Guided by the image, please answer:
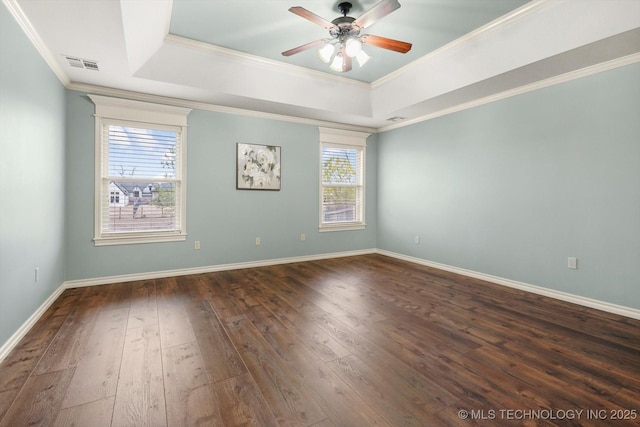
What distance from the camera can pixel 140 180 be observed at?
3.96m

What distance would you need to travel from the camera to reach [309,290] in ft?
11.9

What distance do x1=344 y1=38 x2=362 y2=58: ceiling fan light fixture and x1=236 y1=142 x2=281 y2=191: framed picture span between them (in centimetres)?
238

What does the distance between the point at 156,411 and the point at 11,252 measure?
68.9 inches

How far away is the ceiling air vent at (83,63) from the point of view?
296 centimetres

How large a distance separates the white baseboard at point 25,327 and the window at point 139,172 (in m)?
0.87

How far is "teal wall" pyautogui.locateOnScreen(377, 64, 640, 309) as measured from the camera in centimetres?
292

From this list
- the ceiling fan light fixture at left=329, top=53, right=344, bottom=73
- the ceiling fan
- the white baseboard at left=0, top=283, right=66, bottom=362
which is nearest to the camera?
the white baseboard at left=0, top=283, right=66, bottom=362

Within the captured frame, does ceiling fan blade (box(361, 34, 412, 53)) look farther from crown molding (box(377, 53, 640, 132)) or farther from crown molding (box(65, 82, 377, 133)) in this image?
crown molding (box(65, 82, 377, 133))

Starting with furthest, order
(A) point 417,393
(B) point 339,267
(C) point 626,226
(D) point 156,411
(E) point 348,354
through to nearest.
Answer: (B) point 339,267, (C) point 626,226, (E) point 348,354, (A) point 417,393, (D) point 156,411

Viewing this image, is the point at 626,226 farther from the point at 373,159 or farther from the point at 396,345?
the point at 373,159

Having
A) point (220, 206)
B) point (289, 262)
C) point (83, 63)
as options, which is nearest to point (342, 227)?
point (289, 262)

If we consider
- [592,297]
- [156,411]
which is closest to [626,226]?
[592,297]

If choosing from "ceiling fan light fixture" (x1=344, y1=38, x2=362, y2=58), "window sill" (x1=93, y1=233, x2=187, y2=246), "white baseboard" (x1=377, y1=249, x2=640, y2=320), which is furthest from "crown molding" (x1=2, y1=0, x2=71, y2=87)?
"white baseboard" (x1=377, y1=249, x2=640, y2=320)

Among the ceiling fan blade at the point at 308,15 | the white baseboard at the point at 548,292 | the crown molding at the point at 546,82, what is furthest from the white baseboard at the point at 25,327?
the crown molding at the point at 546,82
